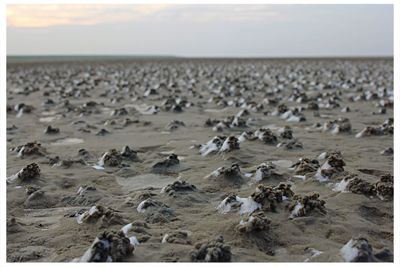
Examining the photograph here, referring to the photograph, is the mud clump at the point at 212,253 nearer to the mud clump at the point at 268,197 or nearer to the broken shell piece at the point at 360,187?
the mud clump at the point at 268,197

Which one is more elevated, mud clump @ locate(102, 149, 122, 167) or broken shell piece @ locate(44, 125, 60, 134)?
mud clump @ locate(102, 149, 122, 167)

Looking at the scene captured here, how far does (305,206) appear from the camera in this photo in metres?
4.45

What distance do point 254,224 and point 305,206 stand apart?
716 millimetres

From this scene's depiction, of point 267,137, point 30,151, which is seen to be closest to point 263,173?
point 267,137

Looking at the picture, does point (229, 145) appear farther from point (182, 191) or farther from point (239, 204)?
point (239, 204)

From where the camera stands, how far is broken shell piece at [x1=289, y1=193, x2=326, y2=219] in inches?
173

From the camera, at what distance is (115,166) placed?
6523 millimetres

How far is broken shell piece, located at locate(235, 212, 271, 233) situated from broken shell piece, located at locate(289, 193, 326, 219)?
42 centimetres

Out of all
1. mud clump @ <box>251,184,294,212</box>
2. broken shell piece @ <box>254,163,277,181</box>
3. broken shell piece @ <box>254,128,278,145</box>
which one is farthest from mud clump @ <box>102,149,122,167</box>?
mud clump @ <box>251,184,294,212</box>

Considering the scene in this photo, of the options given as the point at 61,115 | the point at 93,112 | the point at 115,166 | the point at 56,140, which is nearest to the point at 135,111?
the point at 93,112

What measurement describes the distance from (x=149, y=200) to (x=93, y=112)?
7.66 m

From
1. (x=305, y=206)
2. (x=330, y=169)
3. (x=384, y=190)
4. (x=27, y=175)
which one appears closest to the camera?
(x=305, y=206)

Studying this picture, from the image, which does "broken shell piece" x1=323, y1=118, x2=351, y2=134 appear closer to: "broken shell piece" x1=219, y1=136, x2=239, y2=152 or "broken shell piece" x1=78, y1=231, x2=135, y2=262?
"broken shell piece" x1=219, y1=136, x2=239, y2=152
